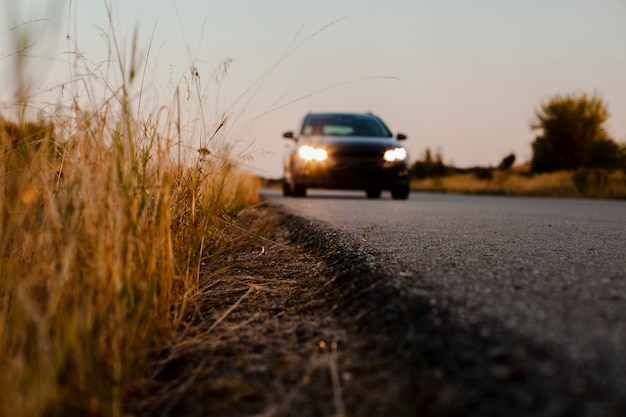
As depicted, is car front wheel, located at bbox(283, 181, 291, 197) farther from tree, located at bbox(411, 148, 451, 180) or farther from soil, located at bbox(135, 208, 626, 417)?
tree, located at bbox(411, 148, 451, 180)

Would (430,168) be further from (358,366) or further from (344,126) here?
(358,366)

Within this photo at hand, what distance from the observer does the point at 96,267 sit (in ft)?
6.80

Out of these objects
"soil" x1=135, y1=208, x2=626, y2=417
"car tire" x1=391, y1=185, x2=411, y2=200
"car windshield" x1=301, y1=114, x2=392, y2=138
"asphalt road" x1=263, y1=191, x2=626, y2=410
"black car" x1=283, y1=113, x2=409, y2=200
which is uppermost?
"car windshield" x1=301, y1=114, x2=392, y2=138

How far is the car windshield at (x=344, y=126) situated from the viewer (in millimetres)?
12852

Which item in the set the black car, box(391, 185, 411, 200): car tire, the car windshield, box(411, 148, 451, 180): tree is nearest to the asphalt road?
the black car

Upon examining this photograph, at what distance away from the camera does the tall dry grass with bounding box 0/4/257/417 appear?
173 cm

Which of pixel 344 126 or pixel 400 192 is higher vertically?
pixel 344 126

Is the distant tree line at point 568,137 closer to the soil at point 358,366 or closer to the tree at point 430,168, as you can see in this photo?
the tree at point 430,168

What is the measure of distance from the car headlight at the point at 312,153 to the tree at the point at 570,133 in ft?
79.1

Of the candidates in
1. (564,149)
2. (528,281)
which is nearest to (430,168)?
(564,149)

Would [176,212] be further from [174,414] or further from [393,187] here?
[393,187]

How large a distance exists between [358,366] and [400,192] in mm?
10939

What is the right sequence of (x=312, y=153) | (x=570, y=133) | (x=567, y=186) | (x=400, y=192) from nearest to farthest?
1. (x=312, y=153)
2. (x=400, y=192)
3. (x=567, y=186)
4. (x=570, y=133)

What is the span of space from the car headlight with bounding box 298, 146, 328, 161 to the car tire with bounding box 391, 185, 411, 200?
4.75ft
